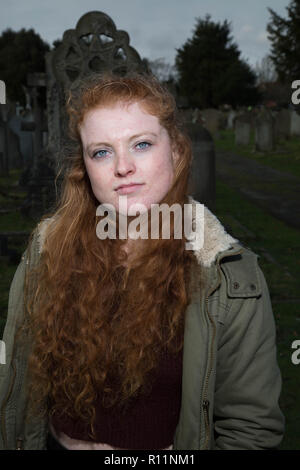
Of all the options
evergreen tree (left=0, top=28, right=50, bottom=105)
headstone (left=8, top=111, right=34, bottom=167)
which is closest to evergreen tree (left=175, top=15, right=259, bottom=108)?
evergreen tree (left=0, top=28, right=50, bottom=105)

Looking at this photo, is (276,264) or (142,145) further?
(276,264)

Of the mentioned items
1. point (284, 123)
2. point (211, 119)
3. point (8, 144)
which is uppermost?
point (211, 119)

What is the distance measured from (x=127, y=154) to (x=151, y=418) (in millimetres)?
818

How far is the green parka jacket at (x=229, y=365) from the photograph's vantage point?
155cm

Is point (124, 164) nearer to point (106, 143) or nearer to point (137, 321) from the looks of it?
point (106, 143)

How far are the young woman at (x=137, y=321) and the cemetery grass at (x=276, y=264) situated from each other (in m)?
0.51

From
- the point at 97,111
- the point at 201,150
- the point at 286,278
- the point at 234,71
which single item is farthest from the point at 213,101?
the point at 97,111

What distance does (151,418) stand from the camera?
1648 millimetres

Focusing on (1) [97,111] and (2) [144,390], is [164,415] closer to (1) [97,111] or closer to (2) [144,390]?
(2) [144,390]

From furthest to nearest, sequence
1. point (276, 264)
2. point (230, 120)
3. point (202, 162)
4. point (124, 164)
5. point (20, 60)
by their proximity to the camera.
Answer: point (230, 120), point (20, 60), point (202, 162), point (276, 264), point (124, 164)

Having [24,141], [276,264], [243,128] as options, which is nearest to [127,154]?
[276,264]
